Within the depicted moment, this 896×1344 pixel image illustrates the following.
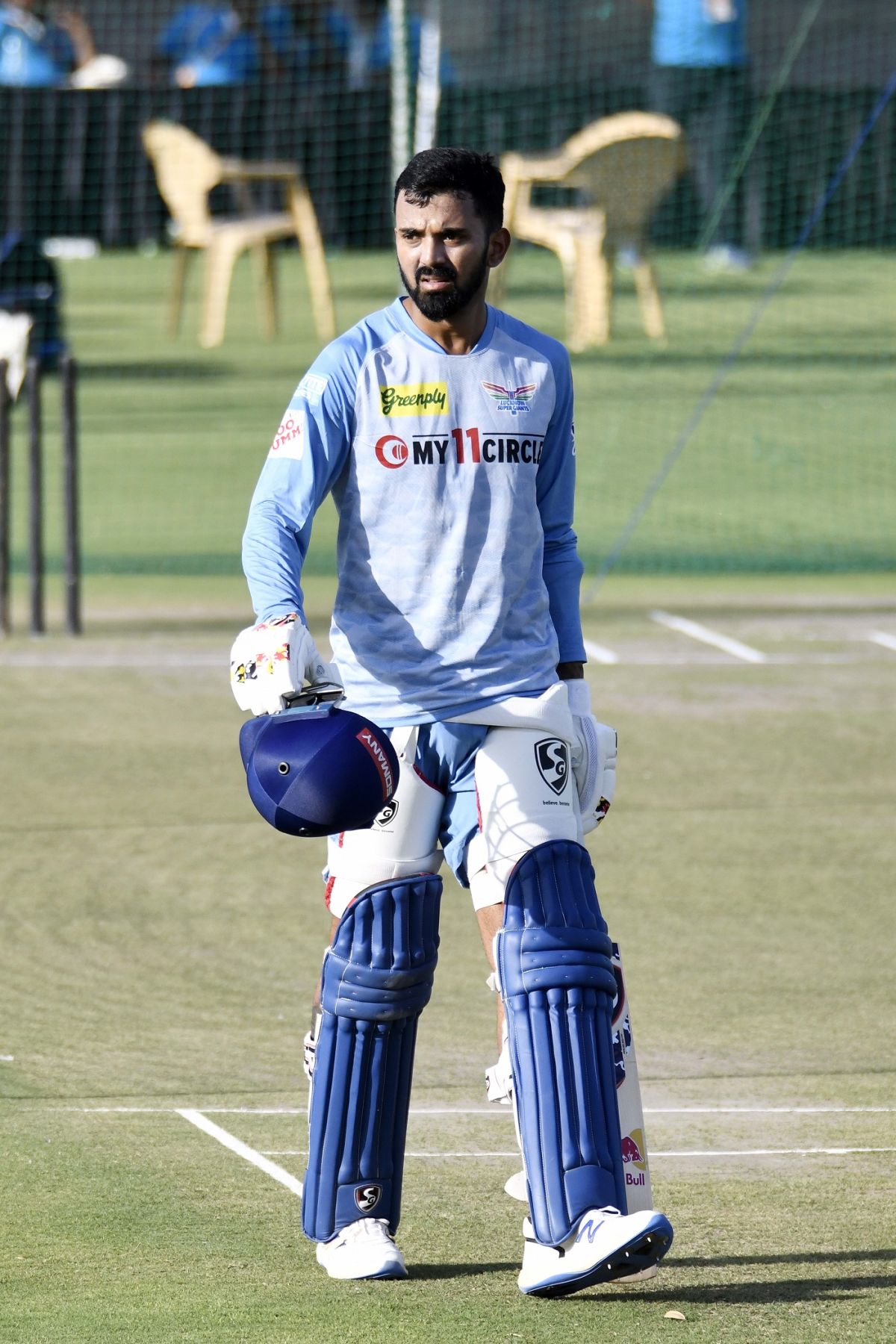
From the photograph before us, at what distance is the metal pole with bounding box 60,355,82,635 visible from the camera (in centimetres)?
1183

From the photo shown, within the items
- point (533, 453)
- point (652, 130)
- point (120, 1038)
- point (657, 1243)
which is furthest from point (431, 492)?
point (652, 130)

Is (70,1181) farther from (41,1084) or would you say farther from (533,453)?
(533,453)

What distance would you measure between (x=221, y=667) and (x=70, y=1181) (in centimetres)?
641

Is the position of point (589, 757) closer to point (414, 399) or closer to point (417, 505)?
point (417, 505)

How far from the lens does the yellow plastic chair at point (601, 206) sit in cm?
1989

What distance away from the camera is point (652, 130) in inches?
→ 778

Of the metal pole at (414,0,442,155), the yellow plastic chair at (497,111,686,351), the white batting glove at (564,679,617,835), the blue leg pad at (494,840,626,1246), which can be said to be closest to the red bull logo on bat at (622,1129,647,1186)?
the blue leg pad at (494,840,626,1246)

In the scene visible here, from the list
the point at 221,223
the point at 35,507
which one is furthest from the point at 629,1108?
the point at 221,223

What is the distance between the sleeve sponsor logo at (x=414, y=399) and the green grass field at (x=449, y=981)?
A: 162cm

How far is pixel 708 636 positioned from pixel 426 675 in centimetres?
792

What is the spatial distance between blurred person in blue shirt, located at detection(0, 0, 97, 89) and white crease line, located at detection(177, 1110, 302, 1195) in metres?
19.6

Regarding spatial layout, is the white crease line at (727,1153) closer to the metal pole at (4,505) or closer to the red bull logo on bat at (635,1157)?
the red bull logo on bat at (635,1157)

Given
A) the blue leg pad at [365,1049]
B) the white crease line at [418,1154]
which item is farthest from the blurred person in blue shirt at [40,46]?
the blue leg pad at [365,1049]

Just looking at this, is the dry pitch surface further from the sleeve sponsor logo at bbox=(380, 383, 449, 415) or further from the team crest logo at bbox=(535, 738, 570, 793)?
the sleeve sponsor logo at bbox=(380, 383, 449, 415)
